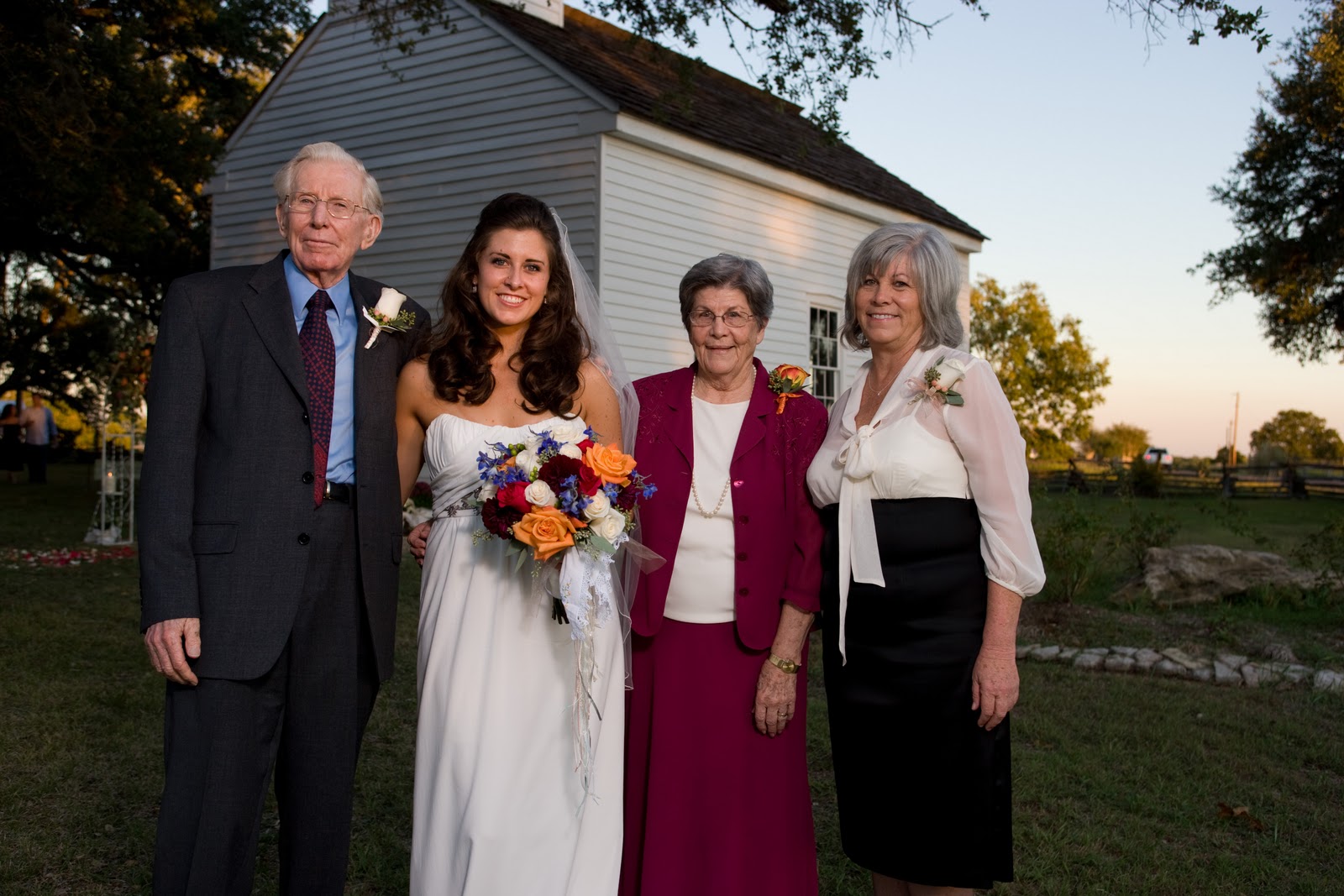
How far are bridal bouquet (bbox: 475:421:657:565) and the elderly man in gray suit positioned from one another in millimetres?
377

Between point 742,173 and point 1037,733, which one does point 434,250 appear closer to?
point 742,173

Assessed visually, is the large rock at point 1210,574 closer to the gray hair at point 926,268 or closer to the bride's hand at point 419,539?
the gray hair at point 926,268

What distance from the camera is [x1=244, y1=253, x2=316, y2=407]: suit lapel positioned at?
10.1 feet

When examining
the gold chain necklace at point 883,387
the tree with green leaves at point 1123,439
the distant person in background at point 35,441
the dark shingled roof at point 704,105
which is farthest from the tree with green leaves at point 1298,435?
the gold chain necklace at point 883,387

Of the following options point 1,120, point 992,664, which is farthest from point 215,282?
point 1,120

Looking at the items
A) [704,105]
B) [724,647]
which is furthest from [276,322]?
[704,105]

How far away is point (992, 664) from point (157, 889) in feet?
8.30

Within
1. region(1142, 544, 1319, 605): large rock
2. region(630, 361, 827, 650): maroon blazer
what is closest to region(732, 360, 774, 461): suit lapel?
region(630, 361, 827, 650): maroon blazer

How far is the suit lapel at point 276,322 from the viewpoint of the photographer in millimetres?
3082

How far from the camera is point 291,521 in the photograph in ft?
10.0

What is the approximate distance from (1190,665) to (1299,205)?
75.1 feet

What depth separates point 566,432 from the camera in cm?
336

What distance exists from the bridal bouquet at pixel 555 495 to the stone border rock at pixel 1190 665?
606 centimetres

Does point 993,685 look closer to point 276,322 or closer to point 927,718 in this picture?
point 927,718
